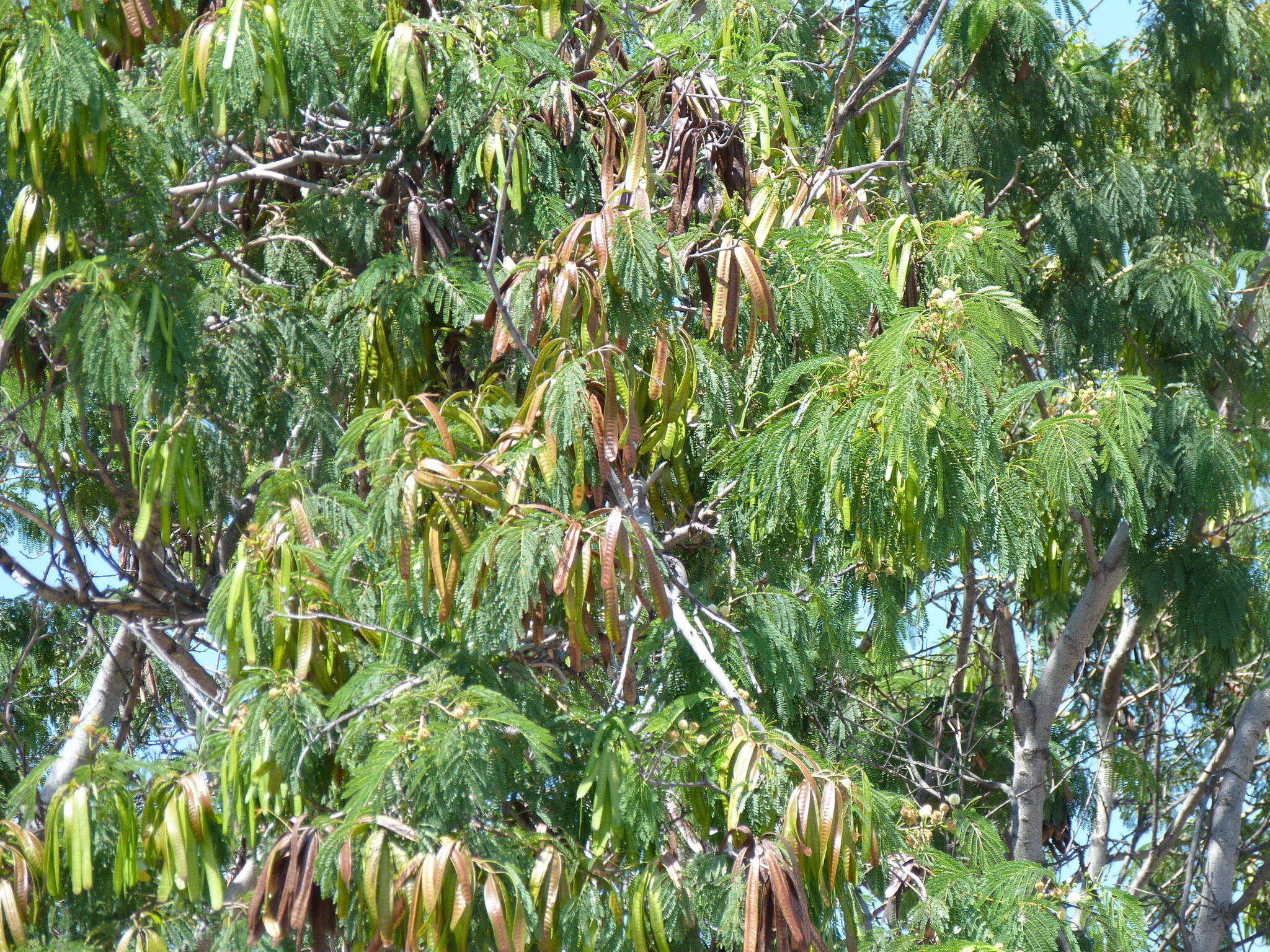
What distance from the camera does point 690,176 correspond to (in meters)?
4.42

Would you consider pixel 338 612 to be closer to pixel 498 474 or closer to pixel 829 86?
pixel 498 474

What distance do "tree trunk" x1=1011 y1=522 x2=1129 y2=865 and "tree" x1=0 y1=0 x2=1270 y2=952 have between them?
0.98ft

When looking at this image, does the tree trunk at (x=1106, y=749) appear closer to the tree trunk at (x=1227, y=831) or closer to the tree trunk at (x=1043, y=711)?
the tree trunk at (x=1227, y=831)

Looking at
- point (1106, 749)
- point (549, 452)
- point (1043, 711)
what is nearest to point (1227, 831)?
point (1106, 749)

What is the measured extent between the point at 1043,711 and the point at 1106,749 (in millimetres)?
889

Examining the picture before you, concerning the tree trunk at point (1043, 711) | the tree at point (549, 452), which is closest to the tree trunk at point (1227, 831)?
the tree trunk at point (1043, 711)

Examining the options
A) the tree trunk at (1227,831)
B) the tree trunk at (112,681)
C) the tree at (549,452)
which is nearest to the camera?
the tree at (549,452)

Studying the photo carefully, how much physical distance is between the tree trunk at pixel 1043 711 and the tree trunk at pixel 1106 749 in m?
0.65

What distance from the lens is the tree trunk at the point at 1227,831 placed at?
7004mm

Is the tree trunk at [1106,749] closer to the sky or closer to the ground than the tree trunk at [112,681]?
closer to the ground

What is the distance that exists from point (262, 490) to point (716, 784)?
1.58 meters

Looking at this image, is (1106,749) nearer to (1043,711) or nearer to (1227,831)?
(1227,831)

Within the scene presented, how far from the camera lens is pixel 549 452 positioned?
340 centimetres

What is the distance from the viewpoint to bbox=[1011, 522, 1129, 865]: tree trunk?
21.8ft
